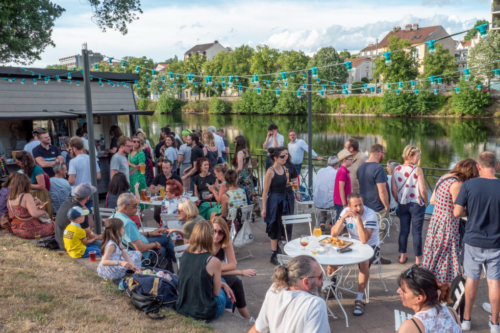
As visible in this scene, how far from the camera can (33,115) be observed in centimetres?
848

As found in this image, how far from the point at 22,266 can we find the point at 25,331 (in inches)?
61.4

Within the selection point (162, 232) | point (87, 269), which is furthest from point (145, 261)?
point (87, 269)

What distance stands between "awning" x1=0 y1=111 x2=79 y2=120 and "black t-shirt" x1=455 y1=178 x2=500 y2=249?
8.05m

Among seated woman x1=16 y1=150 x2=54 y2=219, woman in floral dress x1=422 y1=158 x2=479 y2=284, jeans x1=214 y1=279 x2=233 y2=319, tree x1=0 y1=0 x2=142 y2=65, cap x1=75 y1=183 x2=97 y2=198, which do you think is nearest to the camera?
jeans x1=214 y1=279 x2=233 y2=319

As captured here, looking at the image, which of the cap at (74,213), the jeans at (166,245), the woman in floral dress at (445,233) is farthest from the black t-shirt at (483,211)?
the cap at (74,213)

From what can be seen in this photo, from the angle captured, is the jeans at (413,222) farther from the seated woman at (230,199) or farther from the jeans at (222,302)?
the jeans at (222,302)

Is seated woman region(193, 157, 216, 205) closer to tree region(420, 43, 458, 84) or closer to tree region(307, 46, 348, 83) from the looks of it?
tree region(420, 43, 458, 84)

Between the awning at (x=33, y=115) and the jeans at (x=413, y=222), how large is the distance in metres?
7.22

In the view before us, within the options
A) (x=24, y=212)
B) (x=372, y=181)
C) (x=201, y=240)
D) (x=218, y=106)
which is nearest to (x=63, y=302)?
Result: (x=201, y=240)

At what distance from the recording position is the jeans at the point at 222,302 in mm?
3281

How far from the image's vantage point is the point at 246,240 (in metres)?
5.22

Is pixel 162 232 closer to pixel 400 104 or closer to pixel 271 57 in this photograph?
pixel 400 104

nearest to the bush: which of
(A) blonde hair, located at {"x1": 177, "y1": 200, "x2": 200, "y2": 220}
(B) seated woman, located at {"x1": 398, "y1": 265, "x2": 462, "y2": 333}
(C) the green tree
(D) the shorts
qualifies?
(C) the green tree

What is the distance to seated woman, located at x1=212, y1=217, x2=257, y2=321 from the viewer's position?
3623mm
